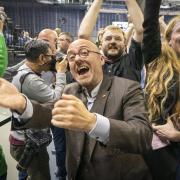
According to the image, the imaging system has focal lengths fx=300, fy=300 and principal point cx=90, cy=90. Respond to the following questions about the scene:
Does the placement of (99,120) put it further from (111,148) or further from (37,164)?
(37,164)

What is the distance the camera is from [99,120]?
97cm

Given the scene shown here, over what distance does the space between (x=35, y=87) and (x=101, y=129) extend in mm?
1169

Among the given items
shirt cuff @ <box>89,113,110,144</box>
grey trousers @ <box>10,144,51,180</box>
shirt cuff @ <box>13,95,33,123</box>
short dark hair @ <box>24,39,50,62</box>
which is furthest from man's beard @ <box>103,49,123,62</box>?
shirt cuff @ <box>89,113,110,144</box>

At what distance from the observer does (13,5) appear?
44.8ft

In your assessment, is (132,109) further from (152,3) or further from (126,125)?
(152,3)

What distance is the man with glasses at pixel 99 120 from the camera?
101cm

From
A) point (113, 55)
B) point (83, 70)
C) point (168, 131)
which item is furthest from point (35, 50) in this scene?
point (168, 131)

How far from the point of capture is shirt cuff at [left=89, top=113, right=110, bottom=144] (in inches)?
37.9

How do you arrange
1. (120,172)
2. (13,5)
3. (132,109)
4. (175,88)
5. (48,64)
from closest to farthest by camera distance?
(132,109), (120,172), (175,88), (48,64), (13,5)

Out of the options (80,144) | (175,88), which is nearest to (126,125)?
(80,144)

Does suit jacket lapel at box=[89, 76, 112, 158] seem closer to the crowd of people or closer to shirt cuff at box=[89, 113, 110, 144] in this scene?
the crowd of people

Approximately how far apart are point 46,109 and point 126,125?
1.26 ft

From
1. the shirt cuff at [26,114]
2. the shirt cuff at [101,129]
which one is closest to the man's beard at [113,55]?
the shirt cuff at [26,114]

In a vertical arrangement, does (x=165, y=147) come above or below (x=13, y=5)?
below
